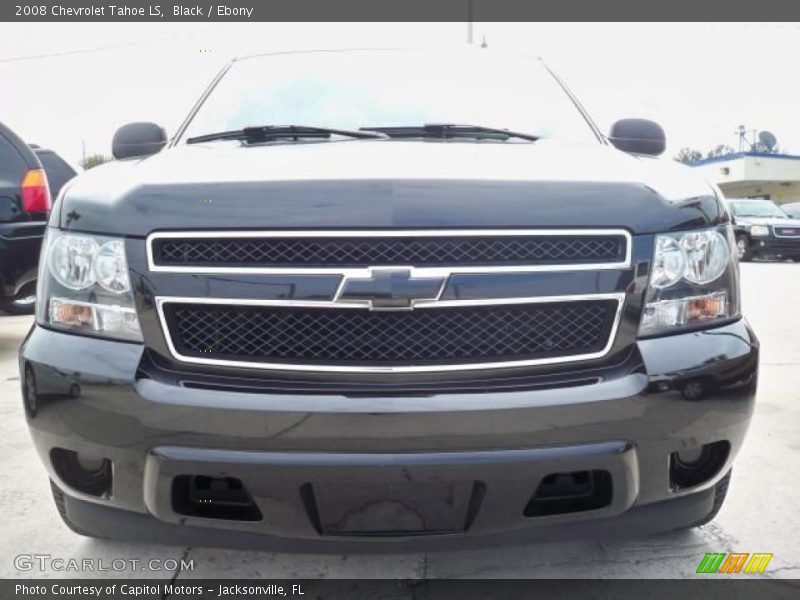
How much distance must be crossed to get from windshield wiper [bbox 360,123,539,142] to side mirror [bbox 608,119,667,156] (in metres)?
0.46

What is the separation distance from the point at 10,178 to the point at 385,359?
4478 mm

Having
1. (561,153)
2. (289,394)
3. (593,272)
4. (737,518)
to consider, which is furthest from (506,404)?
(737,518)

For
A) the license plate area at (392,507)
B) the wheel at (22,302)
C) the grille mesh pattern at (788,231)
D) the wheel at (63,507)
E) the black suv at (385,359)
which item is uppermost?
the black suv at (385,359)

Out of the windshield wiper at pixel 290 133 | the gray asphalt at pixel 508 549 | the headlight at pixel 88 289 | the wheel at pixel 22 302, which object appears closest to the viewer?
the headlight at pixel 88 289

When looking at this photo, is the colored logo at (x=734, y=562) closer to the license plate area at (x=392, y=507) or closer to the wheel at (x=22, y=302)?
the license plate area at (x=392, y=507)

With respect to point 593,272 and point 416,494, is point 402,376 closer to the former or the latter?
point 416,494

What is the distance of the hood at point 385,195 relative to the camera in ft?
5.42

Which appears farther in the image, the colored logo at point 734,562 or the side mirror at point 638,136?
the side mirror at point 638,136

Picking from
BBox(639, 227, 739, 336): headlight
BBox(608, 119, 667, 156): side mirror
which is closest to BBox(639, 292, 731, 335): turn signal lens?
BBox(639, 227, 739, 336): headlight

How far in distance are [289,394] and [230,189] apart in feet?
1.72

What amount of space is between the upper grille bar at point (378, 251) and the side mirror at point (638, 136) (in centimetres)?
120

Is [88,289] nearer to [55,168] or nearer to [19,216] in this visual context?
[19,216]

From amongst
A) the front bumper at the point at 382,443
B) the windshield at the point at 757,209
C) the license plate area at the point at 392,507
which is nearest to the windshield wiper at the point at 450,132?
the front bumper at the point at 382,443

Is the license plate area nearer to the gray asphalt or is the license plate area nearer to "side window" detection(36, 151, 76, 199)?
the gray asphalt
